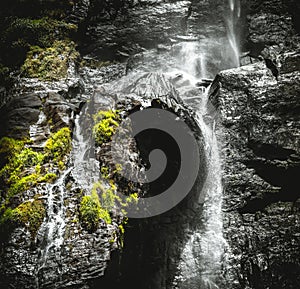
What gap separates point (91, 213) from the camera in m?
4.70

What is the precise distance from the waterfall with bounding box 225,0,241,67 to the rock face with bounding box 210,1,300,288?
258cm

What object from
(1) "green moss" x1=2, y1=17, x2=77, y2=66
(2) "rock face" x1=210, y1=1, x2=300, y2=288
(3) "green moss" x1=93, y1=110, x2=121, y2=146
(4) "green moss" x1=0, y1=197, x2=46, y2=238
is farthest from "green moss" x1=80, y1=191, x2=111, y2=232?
(1) "green moss" x1=2, y1=17, x2=77, y2=66

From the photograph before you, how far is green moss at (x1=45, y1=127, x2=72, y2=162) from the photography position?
5.59 m

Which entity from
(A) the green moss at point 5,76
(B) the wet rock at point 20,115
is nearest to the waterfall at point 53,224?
(B) the wet rock at point 20,115

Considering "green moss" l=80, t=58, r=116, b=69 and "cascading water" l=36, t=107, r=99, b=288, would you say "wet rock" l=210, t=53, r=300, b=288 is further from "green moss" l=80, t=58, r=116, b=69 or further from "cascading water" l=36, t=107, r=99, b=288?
"green moss" l=80, t=58, r=116, b=69

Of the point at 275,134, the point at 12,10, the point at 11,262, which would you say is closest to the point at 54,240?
the point at 11,262

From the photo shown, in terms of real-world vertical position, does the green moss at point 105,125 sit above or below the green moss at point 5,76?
below

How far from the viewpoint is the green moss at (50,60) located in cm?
839

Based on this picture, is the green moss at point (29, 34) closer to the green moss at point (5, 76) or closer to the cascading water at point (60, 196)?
the green moss at point (5, 76)

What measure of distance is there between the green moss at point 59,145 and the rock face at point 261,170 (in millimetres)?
3015

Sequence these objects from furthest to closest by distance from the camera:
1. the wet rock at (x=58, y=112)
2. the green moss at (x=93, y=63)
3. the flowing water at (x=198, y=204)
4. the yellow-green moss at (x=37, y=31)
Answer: the green moss at (x=93, y=63)
the yellow-green moss at (x=37, y=31)
the wet rock at (x=58, y=112)
the flowing water at (x=198, y=204)

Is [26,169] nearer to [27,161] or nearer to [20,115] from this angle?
[27,161]

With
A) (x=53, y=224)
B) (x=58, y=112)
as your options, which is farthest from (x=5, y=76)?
(x=53, y=224)

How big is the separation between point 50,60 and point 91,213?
544 cm
